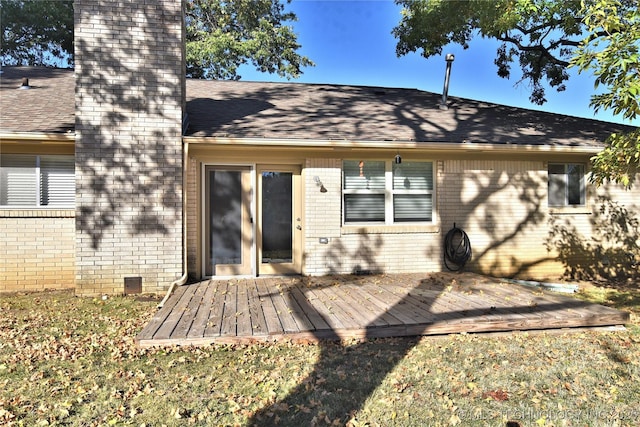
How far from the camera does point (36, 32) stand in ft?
63.0

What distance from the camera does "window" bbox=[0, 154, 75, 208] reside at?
7.39m

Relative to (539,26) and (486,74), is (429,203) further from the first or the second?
(486,74)

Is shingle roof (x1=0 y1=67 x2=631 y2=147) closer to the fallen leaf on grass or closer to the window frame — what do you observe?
the window frame

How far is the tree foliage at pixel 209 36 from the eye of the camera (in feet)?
61.0

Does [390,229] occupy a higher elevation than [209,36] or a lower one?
lower

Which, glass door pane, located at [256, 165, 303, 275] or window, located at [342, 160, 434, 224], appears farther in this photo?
window, located at [342, 160, 434, 224]

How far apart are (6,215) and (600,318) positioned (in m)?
9.62

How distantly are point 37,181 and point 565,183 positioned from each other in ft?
35.3

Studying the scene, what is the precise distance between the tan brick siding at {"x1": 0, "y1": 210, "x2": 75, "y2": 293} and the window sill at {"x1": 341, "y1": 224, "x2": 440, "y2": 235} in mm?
5275

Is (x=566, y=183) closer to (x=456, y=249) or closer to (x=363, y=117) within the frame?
(x=456, y=249)

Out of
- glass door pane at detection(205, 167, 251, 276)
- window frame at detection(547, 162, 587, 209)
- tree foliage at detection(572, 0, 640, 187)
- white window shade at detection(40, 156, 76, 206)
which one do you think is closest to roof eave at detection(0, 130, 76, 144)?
white window shade at detection(40, 156, 76, 206)

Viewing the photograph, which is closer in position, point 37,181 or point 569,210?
point 37,181

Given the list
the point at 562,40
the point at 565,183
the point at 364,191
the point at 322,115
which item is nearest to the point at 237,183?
the point at 364,191

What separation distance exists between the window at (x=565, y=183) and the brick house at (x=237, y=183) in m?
0.03
